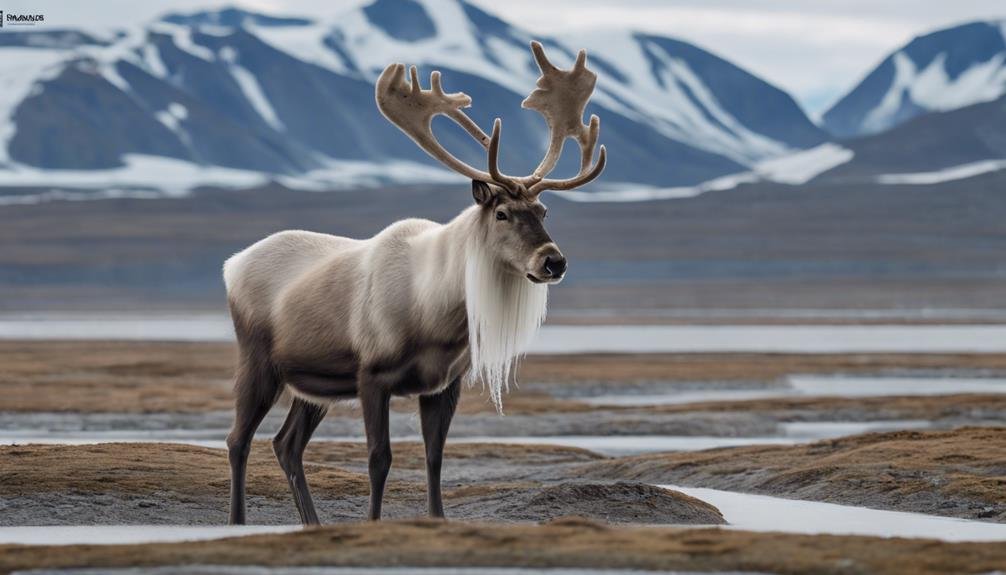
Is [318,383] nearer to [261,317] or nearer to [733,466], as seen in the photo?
[261,317]

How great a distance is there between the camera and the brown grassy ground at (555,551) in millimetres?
9227

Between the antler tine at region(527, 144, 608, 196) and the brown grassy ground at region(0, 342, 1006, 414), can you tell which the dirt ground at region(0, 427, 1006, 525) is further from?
the brown grassy ground at region(0, 342, 1006, 414)

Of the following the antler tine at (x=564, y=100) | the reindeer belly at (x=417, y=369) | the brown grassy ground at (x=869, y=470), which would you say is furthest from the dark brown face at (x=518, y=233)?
the brown grassy ground at (x=869, y=470)

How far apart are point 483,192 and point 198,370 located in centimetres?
2876

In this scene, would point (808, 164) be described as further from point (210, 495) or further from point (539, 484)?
point (210, 495)

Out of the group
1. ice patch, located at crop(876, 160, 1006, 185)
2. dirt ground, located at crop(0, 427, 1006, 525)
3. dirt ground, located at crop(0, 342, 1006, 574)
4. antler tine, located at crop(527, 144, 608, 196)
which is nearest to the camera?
dirt ground, located at crop(0, 342, 1006, 574)

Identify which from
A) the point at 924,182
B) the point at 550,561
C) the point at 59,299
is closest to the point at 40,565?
the point at 550,561

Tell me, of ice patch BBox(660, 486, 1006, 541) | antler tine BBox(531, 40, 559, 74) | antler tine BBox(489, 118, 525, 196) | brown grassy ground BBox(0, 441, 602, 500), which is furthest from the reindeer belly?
brown grassy ground BBox(0, 441, 602, 500)

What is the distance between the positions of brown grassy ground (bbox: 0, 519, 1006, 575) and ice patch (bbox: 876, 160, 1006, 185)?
14498 centimetres

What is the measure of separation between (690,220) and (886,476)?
119 meters

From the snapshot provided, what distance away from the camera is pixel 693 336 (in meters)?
56.3

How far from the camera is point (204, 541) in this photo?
10.2 m

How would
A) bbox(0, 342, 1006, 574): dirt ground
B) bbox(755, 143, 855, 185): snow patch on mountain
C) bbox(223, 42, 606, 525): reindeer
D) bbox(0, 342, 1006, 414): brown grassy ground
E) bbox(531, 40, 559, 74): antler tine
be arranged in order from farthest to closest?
bbox(755, 143, 855, 185): snow patch on mountain
bbox(0, 342, 1006, 414): brown grassy ground
bbox(531, 40, 559, 74): antler tine
bbox(223, 42, 606, 525): reindeer
bbox(0, 342, 1006, 574): dirt ground

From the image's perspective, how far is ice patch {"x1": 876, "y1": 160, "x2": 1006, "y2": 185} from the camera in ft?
512
